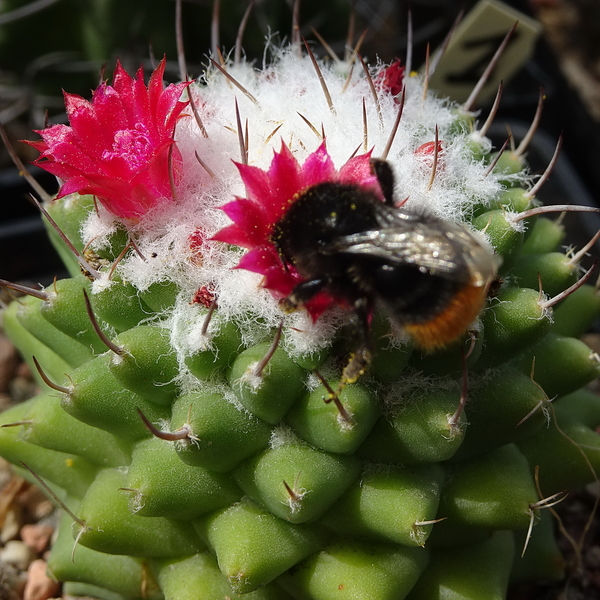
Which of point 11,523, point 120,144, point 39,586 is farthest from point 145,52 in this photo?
point 39,586

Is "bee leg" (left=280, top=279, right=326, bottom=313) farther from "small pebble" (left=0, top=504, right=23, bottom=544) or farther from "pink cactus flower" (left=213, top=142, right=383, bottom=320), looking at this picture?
"small pebble" (left=0, top=504, right=23, bottom=544)

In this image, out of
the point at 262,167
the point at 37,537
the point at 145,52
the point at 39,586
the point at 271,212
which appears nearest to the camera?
A: the point at 271,212

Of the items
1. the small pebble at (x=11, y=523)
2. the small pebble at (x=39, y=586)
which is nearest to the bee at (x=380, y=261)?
the small pebble at (x=39, y=586)

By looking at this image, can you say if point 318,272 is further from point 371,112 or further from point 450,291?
point 371,112

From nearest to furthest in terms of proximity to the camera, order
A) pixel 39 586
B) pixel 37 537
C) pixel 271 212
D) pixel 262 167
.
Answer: pixel 271 212, pixel 262 167, pixel 39 586, pixel 37 537

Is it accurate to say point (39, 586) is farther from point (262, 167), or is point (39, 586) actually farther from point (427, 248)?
point (427, 248)

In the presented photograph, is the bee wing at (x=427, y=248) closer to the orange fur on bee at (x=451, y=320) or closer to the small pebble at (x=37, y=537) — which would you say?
the orange fur on bee at (x=451, y=320)
